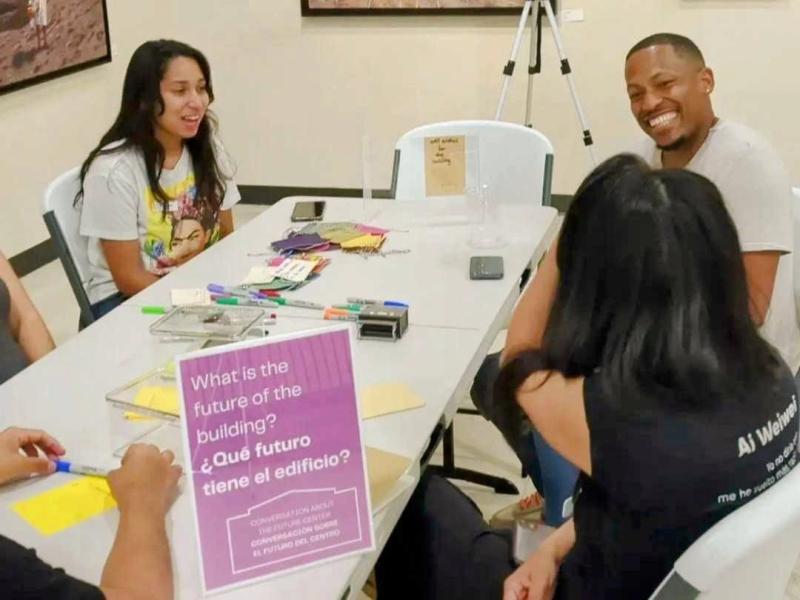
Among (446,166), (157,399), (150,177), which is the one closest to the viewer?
(157,399)

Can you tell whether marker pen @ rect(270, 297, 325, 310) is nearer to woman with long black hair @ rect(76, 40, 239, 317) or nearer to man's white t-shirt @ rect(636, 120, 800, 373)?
woman with long black hair @ rect(76, 40, 239, 317)

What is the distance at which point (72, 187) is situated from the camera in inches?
99.5

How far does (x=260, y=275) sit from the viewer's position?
7.23ft

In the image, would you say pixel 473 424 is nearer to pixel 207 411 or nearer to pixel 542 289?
pixel 542 289

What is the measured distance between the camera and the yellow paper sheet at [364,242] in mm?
2406

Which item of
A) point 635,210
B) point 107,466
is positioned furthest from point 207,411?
point 635,210

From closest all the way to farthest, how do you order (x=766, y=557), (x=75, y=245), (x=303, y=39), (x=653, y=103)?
1. (x=766, y=557)
2. (x=653, y=103)
3. (x=75, y=245)
4. (x=303, y=39)

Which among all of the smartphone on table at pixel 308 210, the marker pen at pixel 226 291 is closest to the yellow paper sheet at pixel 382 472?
the marker pen at pixel 226 291

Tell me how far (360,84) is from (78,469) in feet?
12.7

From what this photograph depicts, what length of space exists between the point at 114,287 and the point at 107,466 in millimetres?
1198

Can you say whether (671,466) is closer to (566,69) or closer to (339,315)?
(339,315)

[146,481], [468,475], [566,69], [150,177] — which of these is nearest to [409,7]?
[566,69]

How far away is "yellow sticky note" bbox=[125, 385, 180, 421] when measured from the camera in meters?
1.58

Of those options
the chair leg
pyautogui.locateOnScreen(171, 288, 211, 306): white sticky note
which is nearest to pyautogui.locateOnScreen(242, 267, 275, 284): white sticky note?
pyautogui.locateOnScreen(171, 288, 211, 306): white sticky note
